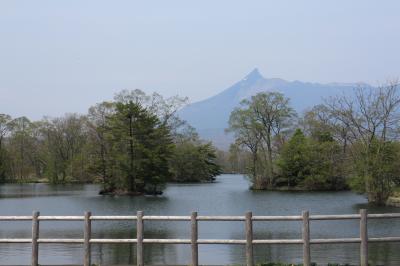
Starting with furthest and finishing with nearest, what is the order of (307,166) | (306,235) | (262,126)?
(262,126)
(307,166)
(306,235)

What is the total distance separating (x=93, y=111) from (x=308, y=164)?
123 ft

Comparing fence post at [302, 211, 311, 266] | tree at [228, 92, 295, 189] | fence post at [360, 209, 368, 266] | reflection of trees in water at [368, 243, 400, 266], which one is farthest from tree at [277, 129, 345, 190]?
fence post at [302, 211, 311, 266]

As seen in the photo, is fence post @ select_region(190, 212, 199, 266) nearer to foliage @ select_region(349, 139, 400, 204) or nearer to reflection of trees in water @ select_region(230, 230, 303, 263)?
reflection of trees in water @ select_region(230, 230, 303, 263)

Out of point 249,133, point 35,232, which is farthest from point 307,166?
point 35,232

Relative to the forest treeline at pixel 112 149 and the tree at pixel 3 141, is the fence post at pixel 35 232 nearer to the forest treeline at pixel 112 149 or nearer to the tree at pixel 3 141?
the forest treeline at pixel 112 149

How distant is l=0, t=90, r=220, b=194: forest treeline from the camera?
73.1m

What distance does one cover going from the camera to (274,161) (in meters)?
90.8

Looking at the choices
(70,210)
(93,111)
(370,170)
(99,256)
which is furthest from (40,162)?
(99,256)

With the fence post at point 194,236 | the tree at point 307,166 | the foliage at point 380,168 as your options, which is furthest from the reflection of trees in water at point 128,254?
the tree at point 307,166

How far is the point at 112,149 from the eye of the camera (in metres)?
75.8

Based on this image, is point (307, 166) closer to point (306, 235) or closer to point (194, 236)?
point (306, 235)

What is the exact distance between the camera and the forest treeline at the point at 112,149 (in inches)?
2879

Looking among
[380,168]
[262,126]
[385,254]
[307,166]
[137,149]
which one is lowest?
[385,254]

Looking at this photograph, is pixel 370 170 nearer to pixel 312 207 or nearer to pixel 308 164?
pixel 312 207
